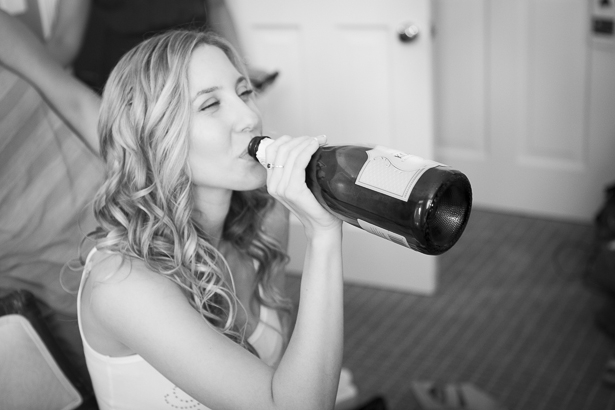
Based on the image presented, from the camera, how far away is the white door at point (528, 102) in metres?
2.84

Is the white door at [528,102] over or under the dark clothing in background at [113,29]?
under

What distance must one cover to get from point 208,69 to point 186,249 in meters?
0.30

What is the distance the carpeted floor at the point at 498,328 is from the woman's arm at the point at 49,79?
119 cm

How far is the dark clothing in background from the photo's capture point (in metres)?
2.13

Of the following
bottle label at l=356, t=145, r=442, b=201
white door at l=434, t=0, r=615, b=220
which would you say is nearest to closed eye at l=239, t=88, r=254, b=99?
bottle label at l=356, t=145, r=442, b=201

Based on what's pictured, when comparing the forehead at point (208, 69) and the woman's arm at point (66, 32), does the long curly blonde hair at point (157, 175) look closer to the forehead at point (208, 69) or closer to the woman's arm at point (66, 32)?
the forehead at point (208, 69)

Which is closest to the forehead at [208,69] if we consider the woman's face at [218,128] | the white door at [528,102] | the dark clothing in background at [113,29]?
the woman's face at [218,128]

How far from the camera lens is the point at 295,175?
1.02m

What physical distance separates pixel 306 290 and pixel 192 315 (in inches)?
6.9

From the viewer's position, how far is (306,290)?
1082 millimetres

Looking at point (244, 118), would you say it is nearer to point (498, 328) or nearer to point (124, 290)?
point (124, 290)

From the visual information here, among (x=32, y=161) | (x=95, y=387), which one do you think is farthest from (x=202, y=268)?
(x=32, y=161)

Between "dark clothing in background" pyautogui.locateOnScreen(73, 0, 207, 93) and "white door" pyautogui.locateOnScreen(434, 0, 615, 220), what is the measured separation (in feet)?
4.59

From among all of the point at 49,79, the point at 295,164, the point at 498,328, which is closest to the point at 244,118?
the point at 295,164
